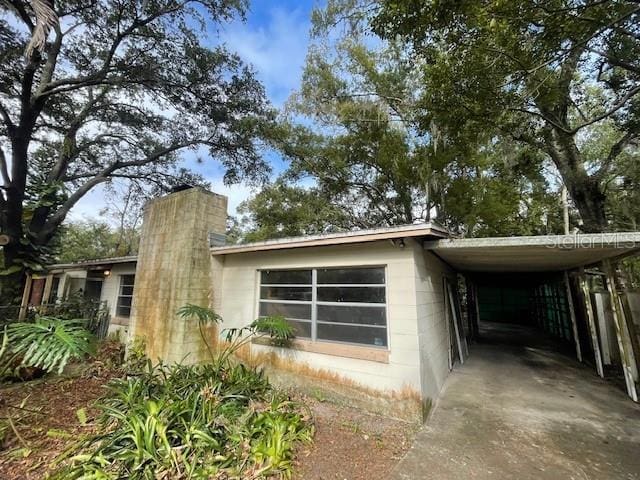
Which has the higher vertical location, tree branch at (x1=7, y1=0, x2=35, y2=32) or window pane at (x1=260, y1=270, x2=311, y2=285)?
tree branch at (x1=7, y1=0, x2=35, y2=32)

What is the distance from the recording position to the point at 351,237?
13.5ft

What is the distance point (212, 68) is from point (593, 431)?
11221 mm

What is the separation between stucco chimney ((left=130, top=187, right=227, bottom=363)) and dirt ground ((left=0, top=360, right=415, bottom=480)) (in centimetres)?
149

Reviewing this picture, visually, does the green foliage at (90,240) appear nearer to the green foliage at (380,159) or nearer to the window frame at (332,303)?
the green foliage at (380,159)

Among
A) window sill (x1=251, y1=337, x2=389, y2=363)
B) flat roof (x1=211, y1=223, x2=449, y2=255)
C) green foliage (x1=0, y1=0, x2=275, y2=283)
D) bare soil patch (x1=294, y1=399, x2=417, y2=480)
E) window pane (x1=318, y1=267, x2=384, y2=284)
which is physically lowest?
bare soil patch (x1=294, y1=399, x2=417, y2=480)

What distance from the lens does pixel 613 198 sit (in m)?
11.9

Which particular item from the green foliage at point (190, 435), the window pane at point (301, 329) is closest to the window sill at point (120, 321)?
the green foliage at point (190, 435)

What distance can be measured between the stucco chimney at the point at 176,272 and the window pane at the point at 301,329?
6.60 feet

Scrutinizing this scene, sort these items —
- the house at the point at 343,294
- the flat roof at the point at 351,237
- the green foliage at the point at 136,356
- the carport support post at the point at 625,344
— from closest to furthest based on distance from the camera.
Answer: the flat roof at the point at 351,237 < the house at the point at 343,294 < the carport support post at the point at 625,344 < the green foliage at the point at 136,356

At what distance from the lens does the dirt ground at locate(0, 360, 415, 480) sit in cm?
276

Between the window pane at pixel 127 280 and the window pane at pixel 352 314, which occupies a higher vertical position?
the window pane at pixel 127 280

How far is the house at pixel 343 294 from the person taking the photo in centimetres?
388

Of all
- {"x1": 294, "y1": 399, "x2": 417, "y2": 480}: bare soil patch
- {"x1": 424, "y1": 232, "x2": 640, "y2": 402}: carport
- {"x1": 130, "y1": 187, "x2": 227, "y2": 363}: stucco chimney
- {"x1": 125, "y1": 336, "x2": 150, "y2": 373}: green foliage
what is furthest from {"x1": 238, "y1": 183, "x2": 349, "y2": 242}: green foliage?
{"x1": 294, "y1": 399, "x2": 417, "y2": 480}: bare soil patch

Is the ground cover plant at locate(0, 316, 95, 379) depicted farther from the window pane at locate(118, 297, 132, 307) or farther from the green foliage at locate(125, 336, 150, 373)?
the window pane at locate(118, 297, 132, 307)
